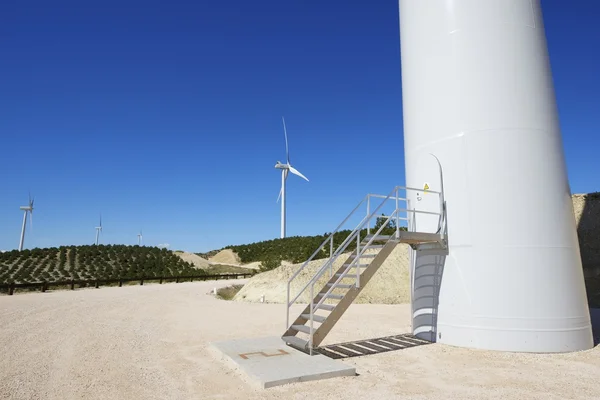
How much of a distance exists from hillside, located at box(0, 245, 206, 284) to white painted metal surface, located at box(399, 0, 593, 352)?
44947mm

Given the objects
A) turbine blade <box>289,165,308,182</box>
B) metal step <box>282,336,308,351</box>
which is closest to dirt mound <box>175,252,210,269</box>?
turbine blade <box>289,165,308,182</box>

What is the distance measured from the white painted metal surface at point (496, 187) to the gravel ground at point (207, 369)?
83 centimetres

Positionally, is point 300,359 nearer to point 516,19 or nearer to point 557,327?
point 557,327

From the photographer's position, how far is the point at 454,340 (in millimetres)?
10297

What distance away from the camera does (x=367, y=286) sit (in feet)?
84.6

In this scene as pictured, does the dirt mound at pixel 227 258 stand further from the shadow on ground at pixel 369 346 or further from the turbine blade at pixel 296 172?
the shadow on ground at pixel 369 346

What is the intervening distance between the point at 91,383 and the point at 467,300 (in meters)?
8.79

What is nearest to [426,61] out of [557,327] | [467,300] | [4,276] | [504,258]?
[504,258]

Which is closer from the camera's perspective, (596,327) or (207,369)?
(207,369)

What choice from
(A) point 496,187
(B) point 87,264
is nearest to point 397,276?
(A) point 496,187

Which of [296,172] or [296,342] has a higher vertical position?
[296,172]

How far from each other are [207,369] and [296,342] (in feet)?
7.62

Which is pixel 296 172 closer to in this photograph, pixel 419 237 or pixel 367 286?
pixel 367 286

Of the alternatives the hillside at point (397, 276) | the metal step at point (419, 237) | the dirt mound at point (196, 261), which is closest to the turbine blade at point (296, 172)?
the hillside at point (397, 276)
